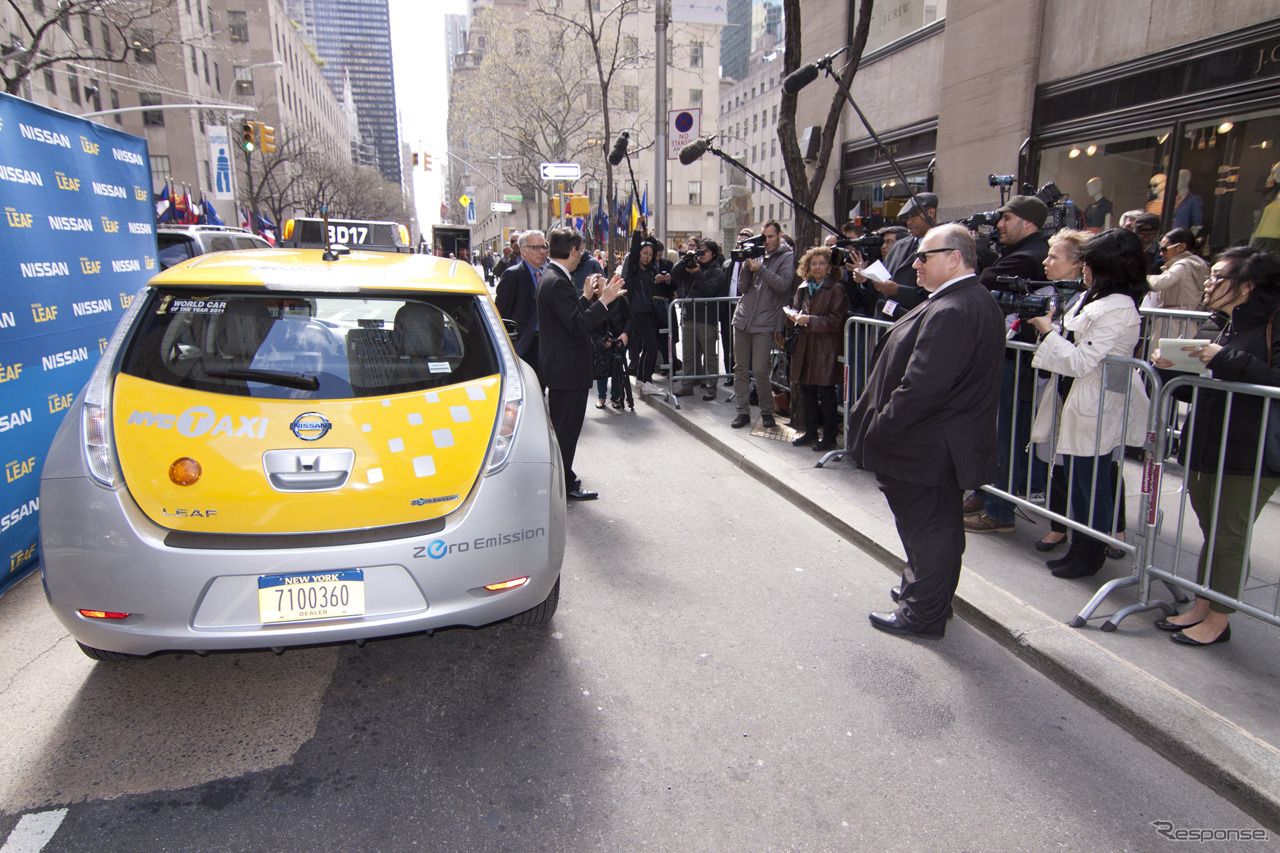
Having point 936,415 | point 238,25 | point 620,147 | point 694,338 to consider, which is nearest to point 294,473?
point 936,415

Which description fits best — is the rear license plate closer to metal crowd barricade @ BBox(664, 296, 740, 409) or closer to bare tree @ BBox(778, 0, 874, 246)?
bare tree @ BBox(778, 0, 874, 246)

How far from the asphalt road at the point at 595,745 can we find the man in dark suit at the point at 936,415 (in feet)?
1.36

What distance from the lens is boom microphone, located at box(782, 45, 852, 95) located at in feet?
21.7

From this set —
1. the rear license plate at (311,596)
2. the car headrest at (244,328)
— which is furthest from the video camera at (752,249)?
the rear license plate at (311,596)

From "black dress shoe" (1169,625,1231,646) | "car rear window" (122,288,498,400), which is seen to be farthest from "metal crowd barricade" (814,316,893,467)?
"car rear window" (122,288,498,400)

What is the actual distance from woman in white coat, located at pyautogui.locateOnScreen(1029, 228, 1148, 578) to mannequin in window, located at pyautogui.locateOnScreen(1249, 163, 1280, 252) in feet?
16.5

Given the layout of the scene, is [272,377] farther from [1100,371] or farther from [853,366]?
[853,366]

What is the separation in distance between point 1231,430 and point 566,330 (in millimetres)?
3798

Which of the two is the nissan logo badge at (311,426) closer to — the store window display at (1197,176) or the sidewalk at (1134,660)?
the sidewalk at (1134,660)

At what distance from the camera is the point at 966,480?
11.2 ft

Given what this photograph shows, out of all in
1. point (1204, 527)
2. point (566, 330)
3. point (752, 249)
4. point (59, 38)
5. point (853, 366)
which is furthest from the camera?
point (59, 38)

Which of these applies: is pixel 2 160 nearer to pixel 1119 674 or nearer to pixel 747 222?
pixel 1119 674

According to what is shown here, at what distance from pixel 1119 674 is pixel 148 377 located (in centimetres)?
403

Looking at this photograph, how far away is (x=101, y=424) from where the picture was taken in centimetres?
290
